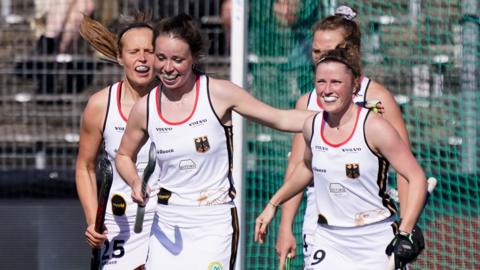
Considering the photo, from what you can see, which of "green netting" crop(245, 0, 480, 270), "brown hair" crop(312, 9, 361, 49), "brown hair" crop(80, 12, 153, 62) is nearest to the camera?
"brown hair" crop(312, 9, 361, 49)

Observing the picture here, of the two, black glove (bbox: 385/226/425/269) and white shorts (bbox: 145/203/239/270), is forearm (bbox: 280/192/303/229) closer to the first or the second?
white shorts (bbox: 145/203/239/270)

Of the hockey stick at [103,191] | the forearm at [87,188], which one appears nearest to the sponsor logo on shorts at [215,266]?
the hockey stick at [103,191]

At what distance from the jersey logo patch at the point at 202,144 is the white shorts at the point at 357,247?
2.35 feet

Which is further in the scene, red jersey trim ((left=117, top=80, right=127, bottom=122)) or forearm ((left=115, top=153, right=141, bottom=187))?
red jersey trim ((left=117, top=80, right=127, bottom=122))

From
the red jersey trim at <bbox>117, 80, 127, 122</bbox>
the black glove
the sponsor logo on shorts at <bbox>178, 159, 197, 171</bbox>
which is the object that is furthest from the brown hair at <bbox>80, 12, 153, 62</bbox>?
the black glove

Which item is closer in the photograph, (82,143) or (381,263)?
(381,263)

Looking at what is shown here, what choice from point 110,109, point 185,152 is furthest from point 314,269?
point 110,109

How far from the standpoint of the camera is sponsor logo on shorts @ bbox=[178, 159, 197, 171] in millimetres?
5789

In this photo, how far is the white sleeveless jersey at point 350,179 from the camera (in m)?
5.66

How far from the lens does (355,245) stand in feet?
19.0

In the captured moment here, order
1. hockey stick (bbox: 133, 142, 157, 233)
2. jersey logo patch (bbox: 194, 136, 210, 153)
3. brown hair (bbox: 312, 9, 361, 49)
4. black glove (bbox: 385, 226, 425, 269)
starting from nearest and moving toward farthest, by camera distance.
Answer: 1. black glove (bbox: 385, 226, 425, 269)
2. hockey stick (bbox: 133, 142, 157, 233)
3. jersey logo patch (bbox: 194, 136, 210, 153)
4. brown hair (bbox: 312, 9, 361, 49)

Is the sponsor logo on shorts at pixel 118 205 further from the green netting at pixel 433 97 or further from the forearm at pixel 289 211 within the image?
the green netting at pixel 433 97

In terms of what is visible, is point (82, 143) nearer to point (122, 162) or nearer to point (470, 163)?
point (122, 162)

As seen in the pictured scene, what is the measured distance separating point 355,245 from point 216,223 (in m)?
0.68
